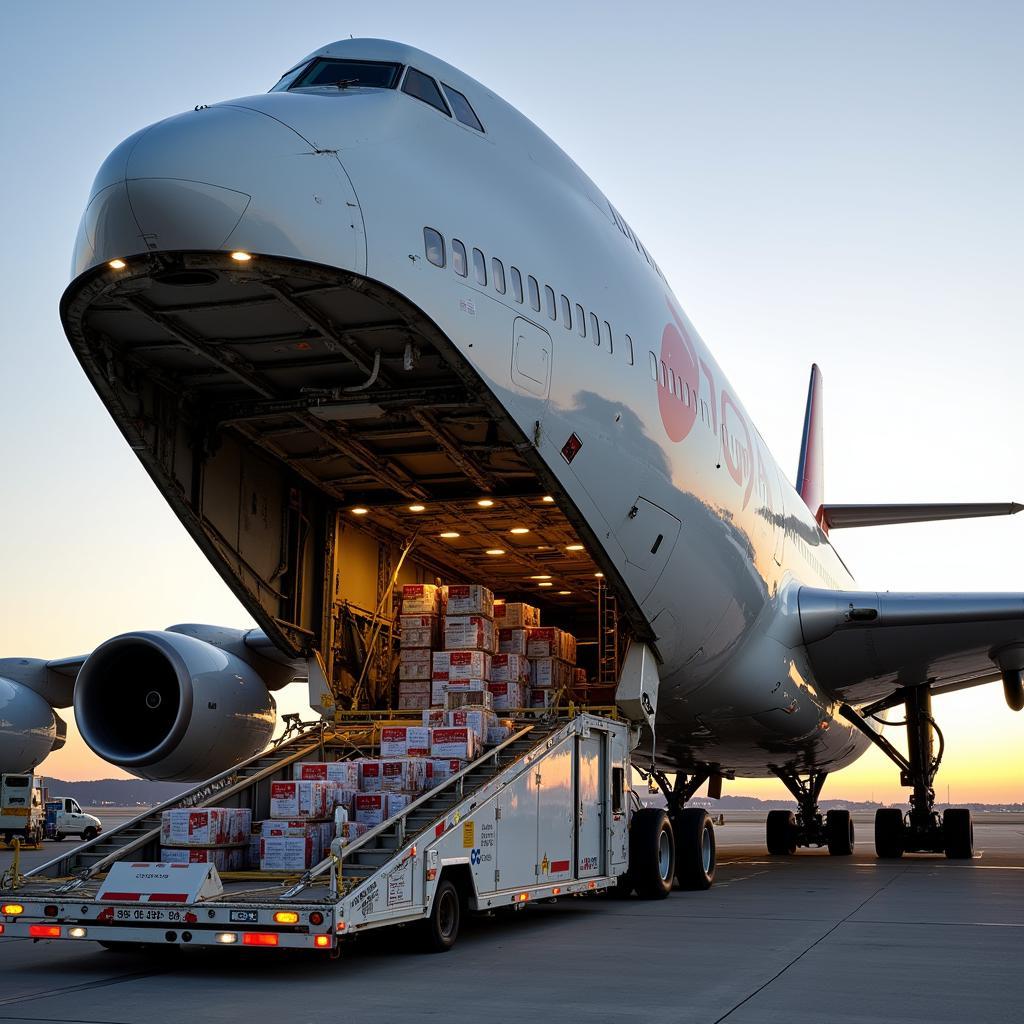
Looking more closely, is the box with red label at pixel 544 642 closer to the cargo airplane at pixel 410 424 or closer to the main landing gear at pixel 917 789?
the cargo airplane at pixel 410 424

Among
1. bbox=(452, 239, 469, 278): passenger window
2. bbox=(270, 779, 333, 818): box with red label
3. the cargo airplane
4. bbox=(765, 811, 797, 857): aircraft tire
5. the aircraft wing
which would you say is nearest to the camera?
the cargo airplane

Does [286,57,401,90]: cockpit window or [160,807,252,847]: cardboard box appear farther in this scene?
[286,57,401,90]: cockpit window

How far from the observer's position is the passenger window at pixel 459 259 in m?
8.83

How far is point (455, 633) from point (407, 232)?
494 centimetres

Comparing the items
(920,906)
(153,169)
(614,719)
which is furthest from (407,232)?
(920,906)

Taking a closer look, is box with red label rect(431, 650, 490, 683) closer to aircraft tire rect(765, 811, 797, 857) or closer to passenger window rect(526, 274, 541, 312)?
passenger window rect(526, 274, 541, 312)

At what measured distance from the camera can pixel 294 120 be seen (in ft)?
26.9

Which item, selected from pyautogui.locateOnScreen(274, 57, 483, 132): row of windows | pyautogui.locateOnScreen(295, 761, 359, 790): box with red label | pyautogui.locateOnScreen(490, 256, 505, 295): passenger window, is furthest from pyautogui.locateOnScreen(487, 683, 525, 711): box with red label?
pyautogui.locateOnScreen(274, 57, 483, 132): row of windows

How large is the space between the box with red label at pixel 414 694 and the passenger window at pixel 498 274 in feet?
15.4

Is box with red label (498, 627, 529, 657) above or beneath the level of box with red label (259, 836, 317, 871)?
above

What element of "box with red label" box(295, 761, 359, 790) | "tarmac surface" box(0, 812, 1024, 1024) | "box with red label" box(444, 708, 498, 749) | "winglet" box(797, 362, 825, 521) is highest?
"winglet" box(797, 362, 825, 521)

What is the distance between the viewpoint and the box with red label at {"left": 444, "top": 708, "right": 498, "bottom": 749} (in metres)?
10.4

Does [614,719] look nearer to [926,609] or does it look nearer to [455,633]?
[455,633]

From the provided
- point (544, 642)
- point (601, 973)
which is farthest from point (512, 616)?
point (601, 973)
